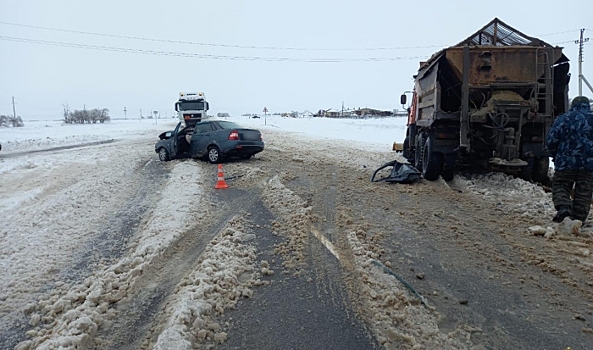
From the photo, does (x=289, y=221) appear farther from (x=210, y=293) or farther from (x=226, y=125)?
(x=226, y=125)

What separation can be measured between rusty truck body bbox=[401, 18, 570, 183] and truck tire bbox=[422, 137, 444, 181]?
0.07 feet

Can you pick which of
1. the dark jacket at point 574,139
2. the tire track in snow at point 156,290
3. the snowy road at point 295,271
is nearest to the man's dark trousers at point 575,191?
the dark jacket at point 574,139

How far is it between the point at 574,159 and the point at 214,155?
10.5 m

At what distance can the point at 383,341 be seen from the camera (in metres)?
3.12

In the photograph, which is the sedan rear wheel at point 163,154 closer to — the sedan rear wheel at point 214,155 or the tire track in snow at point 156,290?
the sedan rear wheel at point 214,155

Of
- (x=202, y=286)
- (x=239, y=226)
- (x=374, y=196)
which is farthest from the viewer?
(x=374, y=196)

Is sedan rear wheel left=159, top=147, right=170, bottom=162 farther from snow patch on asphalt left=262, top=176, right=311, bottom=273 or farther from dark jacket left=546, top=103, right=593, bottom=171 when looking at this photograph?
dark jacket left=546, top=103, right=593, bottom=171

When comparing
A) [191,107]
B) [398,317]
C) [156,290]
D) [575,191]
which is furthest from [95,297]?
[191,107]

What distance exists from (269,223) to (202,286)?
245 centimetres

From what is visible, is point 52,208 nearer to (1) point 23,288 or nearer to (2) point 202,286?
(1) point 23,288

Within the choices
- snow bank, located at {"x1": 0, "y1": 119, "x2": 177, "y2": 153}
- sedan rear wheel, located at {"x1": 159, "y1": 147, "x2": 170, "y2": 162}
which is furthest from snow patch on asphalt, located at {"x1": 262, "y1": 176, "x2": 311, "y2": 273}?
snow bank, located at {"x1": 0, "y1": 119, "x2": 177, "y2": 153}

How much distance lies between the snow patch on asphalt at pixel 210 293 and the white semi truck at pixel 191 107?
28378mm

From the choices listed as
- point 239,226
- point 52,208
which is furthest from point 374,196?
point 52,208

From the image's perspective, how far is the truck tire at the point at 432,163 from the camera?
935 centimetres
